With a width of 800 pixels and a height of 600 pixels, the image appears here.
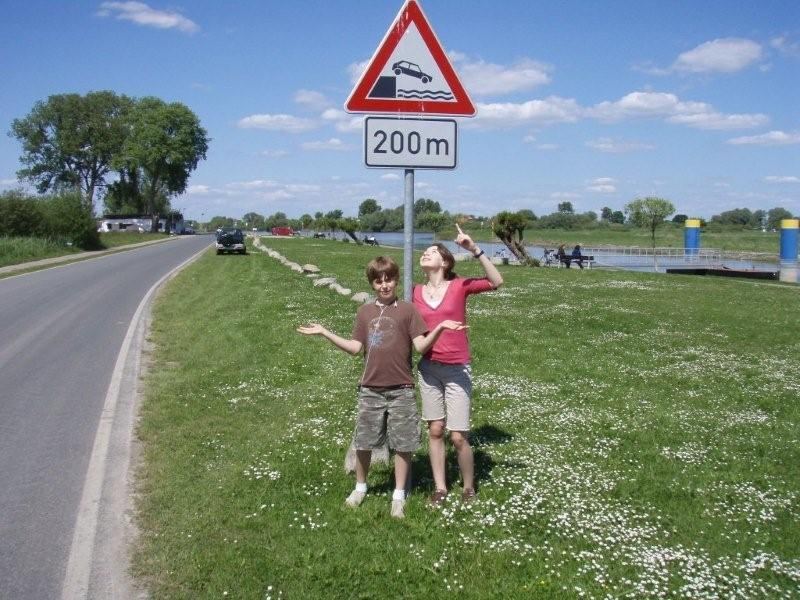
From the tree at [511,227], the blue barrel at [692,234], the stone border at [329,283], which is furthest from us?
the blue barrel at [692,234]

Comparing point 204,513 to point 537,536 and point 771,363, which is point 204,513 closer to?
point 537,536

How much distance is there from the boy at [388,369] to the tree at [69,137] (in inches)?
3783

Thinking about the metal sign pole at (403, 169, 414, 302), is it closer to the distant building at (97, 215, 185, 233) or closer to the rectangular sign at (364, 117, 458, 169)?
the rectangular sign at (364, 117, 458, 169)

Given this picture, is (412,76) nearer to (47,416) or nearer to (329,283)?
(47,416)

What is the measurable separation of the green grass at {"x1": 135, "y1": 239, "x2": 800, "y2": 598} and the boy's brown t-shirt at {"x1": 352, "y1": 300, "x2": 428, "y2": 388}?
90 centimetres

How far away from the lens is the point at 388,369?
502 cm

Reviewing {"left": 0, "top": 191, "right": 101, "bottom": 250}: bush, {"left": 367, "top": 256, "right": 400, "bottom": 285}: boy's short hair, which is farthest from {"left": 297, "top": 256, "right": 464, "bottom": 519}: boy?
{"left": 0, "top": 191, "right": 101, "bottom": 250}: bush

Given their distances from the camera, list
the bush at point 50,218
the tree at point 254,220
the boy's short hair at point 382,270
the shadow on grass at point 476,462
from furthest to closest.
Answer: the tree at point 254,220, the bush at point 50,218, the shadow on grass at point 476,462, the boy's short hair at point 382,270

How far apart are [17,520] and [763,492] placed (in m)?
5.33

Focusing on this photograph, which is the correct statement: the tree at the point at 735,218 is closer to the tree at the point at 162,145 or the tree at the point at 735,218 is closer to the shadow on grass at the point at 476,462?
the tree at the point at 162,145

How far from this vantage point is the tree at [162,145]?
97250mm

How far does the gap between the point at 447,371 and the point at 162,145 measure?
330ft

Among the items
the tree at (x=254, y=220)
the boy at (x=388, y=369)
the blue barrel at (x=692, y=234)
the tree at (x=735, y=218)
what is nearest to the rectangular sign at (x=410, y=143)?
the boy at (x=388, y=369)

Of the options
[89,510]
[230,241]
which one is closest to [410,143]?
[89,510]
